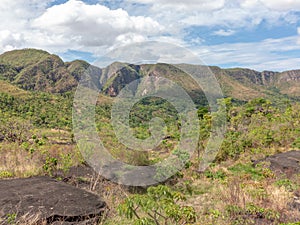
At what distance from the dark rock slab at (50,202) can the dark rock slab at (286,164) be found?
606 centimetres

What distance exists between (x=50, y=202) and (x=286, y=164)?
7587mm

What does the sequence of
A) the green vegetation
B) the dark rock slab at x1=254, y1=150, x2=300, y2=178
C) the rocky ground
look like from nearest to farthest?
the rocky ground
the green vegetation
the dark rock slab at x1=254, y1=150, x2=300, y2=178

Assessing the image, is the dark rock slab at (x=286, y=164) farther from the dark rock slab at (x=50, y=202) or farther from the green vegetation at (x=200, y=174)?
the dark rock slab at (x=50, y=202)

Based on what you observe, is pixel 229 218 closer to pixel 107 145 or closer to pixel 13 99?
pixel 107 145

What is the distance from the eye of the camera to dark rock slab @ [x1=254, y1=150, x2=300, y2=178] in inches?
321

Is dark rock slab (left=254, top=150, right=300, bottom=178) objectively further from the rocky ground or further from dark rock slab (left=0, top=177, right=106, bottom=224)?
dark rock slab (left=0, top=177, right=106, bottom=224)

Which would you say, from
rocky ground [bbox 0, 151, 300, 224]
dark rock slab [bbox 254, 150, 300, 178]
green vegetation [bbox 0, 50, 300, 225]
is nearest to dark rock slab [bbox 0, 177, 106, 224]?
rocky ground [bbox 0, 151, 300, 224]

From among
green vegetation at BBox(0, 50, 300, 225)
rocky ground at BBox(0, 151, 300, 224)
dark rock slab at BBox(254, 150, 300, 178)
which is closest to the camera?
rocky ground at BBox(0, 151, 300, 224)

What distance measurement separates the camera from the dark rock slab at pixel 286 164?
8.14 meters

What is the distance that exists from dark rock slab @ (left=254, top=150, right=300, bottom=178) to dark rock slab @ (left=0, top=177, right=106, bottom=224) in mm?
6058

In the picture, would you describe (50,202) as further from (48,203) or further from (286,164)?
(286,164)

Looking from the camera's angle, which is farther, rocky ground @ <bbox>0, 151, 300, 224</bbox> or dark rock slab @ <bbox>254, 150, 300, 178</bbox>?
dark rock slab @ <bbox>254, 150, 300, 178</bbox>

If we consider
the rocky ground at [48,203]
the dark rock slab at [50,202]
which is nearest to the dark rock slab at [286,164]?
the rocky ground at [48,203]

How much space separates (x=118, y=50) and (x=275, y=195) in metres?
5.86
